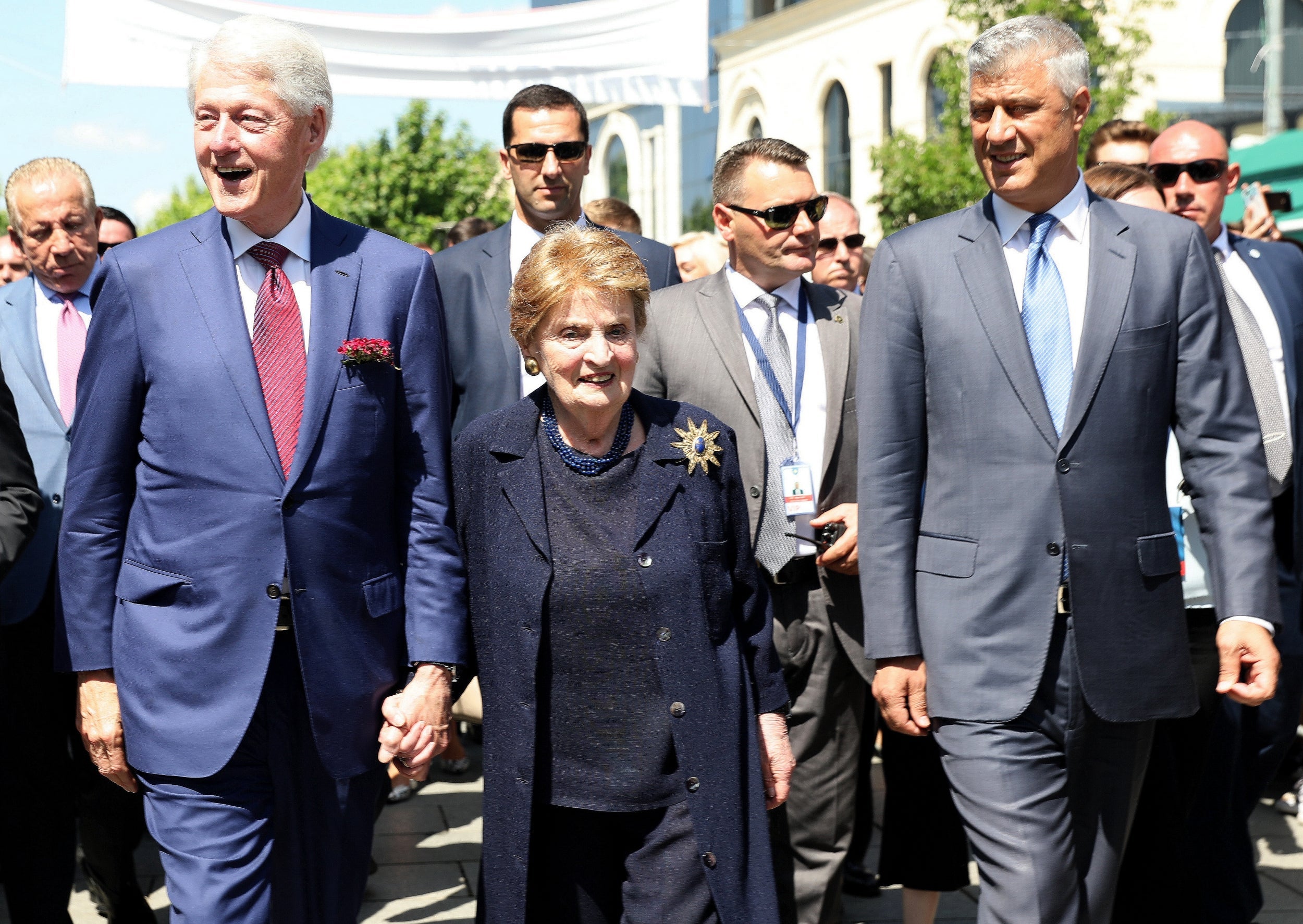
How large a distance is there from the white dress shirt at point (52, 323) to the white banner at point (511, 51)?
158cm

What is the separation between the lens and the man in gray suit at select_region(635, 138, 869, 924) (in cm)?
443

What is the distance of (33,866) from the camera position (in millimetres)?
4535

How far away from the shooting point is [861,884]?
18.1 feet

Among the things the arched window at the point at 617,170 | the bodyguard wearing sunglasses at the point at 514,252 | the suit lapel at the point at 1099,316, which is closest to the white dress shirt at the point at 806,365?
the bodyguard wearing sunglasses at the point at 514,252

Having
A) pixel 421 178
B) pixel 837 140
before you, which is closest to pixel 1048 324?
pixel 421 178

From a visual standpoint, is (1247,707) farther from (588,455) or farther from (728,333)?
(588,455)

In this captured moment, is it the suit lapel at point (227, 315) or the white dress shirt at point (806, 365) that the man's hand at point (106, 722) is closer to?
the suit lapel at point (227, 315)

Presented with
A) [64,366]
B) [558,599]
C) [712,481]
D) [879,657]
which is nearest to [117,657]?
[558,599]

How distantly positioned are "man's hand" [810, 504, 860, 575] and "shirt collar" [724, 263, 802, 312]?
0.71 m

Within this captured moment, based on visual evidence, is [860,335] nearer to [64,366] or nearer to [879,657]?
[879,657]

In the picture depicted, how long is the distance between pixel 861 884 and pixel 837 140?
39318 mm

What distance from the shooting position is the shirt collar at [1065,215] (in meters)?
3.66

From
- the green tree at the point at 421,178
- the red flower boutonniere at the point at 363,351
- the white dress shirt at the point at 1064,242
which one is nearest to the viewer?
the red flower boutonniere at the point at 363,351

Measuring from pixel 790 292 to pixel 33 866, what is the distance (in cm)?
285
